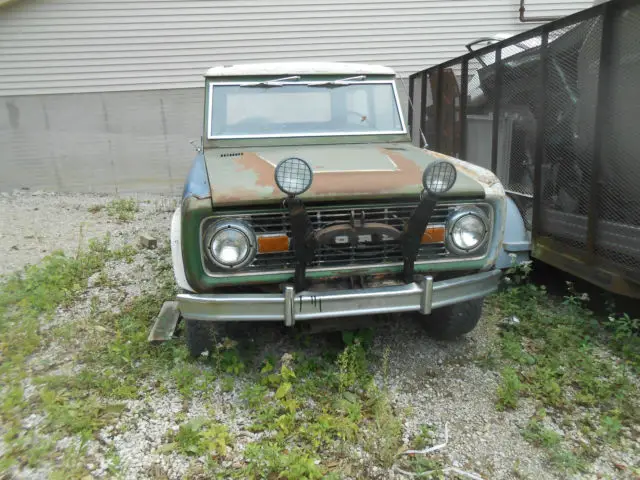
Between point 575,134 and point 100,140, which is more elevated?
point 575,134

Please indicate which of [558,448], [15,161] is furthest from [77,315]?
[15,161]

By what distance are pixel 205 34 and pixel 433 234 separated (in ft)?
28.5

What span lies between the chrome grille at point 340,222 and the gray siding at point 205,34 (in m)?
8.21

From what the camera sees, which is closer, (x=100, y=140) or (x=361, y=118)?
(x=361, y=118)

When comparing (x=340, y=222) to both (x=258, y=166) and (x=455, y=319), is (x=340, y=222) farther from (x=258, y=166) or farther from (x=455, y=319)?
(x=455, y=319)

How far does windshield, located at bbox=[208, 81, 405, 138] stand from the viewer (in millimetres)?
4051

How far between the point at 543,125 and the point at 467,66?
5.74ft

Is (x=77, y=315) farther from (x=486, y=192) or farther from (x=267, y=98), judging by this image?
(x=486, y=192)

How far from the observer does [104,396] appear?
3.05 m

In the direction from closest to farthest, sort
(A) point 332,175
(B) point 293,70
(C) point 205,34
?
(A) point 332,175
(B) point 293,70
(C) point 205,34

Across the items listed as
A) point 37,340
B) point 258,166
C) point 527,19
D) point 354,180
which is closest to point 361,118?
point 258,166

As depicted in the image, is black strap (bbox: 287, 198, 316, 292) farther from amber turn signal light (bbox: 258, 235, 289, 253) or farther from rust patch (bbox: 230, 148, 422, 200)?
rust patch (bbox: 230, 148, 422, 200)

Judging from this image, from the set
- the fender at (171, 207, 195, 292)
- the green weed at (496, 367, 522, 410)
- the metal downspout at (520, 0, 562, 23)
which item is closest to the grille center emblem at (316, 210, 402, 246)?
the fender at (171, 207, 195, 292)

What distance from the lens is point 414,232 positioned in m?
2.83
